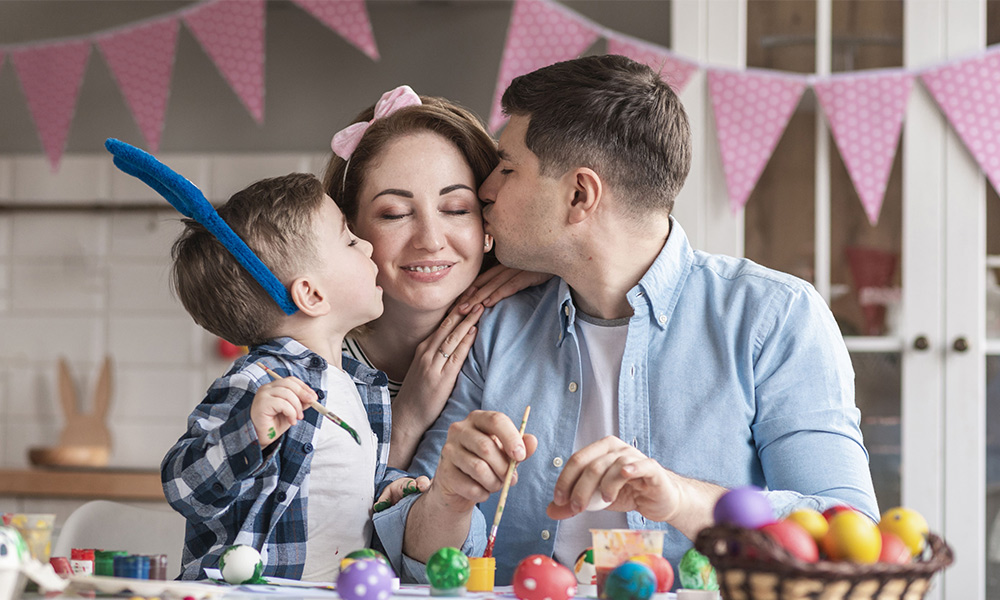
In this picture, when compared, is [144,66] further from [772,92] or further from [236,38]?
[772,92]

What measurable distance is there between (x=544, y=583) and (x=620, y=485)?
4.8 inches

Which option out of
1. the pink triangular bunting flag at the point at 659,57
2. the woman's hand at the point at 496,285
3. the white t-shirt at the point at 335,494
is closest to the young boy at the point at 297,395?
the white t-shirt at the point at 335,494

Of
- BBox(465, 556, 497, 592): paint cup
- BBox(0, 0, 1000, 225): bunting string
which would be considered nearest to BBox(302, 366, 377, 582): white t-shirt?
BBox(465, 556, 497, 592): paint cup

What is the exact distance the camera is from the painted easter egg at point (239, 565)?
1034mm

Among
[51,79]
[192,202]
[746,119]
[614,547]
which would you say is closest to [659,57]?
[746,119]

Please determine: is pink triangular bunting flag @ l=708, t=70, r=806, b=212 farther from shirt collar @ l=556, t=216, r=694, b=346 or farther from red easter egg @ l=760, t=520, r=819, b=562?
red easter egg @ l=760, t=520, r=819, b=562

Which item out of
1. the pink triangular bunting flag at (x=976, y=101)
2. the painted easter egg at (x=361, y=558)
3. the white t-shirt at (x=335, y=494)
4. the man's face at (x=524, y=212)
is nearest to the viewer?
the painted easter egg at (x=361, y=558)

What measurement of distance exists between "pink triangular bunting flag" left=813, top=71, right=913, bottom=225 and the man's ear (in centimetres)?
138

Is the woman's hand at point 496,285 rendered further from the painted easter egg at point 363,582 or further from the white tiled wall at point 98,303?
the white tiled wall at point 98,303

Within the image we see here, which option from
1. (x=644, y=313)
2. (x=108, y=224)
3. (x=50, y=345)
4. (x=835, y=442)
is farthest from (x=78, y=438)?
(x=835, y=442)

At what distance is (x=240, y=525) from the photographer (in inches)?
50.3

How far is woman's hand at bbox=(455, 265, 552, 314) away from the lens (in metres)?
1.63

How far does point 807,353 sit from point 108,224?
288 cm

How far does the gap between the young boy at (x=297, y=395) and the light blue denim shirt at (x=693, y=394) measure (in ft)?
0.30
